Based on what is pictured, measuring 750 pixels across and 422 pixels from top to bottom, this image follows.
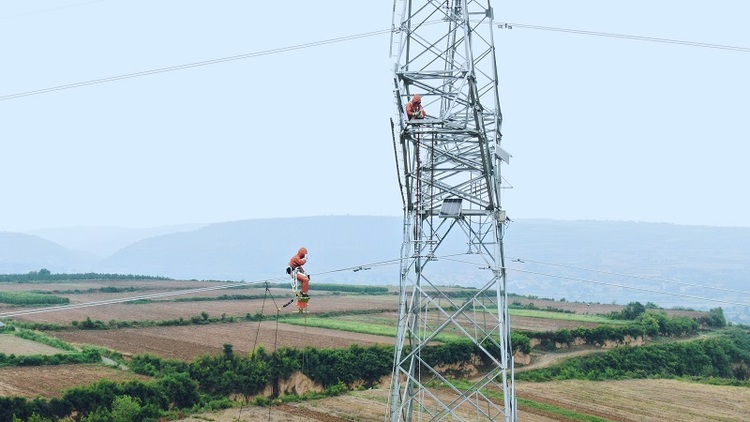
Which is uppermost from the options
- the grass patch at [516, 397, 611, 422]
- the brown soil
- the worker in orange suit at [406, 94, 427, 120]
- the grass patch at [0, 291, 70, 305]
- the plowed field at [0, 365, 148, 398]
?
the worker in orange suit at [406, 94, 427, 120]

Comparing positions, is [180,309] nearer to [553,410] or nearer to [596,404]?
[596,404]

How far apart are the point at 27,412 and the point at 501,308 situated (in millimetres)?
17263

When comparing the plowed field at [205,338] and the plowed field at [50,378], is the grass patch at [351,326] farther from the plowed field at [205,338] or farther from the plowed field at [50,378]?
the plowed field at [50,378]

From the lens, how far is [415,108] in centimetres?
1834

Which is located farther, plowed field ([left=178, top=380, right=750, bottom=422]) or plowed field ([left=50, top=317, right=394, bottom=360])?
plowed field ([left=50, top=317, right=394, bottom=360])

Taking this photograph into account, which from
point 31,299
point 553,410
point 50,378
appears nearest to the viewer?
point 553,410

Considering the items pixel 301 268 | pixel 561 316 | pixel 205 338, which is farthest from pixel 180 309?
pixel 301 268

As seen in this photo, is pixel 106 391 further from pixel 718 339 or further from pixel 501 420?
pixel 718 339

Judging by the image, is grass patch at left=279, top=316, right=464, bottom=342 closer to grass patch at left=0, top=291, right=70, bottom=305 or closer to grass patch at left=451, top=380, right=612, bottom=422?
grass patch at left=451, top=380, right=612, bottom=422

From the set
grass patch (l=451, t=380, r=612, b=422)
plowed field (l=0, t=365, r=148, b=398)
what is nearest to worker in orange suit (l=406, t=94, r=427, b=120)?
grass patch (l=451, t=380, r=612, b=422)

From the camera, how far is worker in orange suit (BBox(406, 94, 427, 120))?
1827cm

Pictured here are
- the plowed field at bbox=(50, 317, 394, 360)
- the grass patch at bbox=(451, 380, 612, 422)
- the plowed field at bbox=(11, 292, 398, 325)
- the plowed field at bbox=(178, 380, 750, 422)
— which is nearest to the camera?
the plowed field at bbox=(178, 380, 750, 422)

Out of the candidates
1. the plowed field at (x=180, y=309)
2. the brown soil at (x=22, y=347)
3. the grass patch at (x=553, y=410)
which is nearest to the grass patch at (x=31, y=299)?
the plowed field at (x=180, y=309)

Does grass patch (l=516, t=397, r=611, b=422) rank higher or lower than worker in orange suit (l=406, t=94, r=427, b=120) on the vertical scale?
lower
